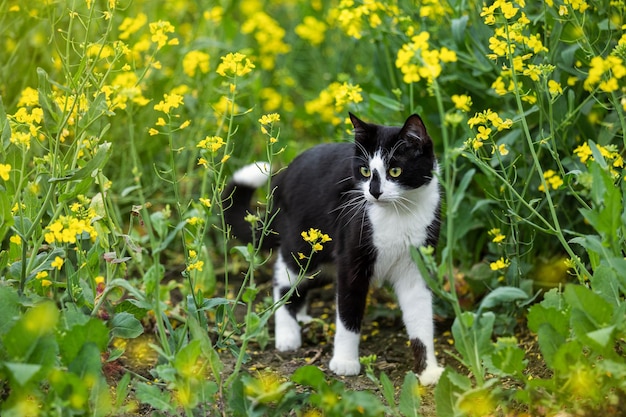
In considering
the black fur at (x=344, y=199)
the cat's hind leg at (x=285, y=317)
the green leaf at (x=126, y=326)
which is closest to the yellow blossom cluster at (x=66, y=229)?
the green leaf at (x=126, y=326)

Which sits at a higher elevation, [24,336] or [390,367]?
[24,336]

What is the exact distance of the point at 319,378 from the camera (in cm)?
223

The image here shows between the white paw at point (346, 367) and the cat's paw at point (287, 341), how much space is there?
35cm

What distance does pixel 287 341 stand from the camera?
3230mm

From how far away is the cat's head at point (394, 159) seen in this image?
2711 millimetres

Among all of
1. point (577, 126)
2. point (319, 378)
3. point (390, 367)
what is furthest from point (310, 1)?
point (319, 378)

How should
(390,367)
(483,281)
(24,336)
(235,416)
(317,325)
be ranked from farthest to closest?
1. (317,325)
2. (483,281)
3. (390,367)
4. (235,416)
5. (24,336)

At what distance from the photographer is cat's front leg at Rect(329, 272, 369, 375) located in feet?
9.55

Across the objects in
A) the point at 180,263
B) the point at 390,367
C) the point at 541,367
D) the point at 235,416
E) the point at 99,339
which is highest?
the point at 99,339

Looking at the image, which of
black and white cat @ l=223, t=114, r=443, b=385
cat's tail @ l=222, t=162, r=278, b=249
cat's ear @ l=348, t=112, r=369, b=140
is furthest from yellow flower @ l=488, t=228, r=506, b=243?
cat's tail @ l=222, t=162, r=278, b=249

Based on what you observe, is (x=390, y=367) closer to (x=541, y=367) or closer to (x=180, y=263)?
(x=541, y=367)

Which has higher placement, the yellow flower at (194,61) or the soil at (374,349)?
the yellow flower at (194,61)

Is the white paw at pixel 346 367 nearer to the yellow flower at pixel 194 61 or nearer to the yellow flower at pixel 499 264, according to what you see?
the yellow flower at pixel 499 264

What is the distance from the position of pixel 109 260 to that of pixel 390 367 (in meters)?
1.12
